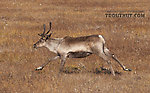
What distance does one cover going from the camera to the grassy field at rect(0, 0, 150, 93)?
372 inches

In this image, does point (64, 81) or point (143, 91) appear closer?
point (143, 91)

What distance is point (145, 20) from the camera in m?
22.6

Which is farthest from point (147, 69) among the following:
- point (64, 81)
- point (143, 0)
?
point (143, 0)

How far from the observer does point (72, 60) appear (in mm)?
13070

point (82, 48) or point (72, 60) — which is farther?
point (72, 60)

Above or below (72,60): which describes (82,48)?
above

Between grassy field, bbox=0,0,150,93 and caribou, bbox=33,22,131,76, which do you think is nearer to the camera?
grassy field, bbox=0,0,150,93

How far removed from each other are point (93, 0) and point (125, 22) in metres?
15.0

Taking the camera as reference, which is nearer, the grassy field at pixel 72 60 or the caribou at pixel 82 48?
the grassy field at pixel 72 60

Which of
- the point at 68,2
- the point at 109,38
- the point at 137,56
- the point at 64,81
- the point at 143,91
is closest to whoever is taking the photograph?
the point at 143,91

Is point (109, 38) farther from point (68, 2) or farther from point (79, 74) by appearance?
point (68, 2)

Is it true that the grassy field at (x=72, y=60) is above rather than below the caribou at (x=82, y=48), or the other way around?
below

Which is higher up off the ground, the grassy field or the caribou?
the caribou

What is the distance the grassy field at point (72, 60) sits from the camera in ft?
31.0
